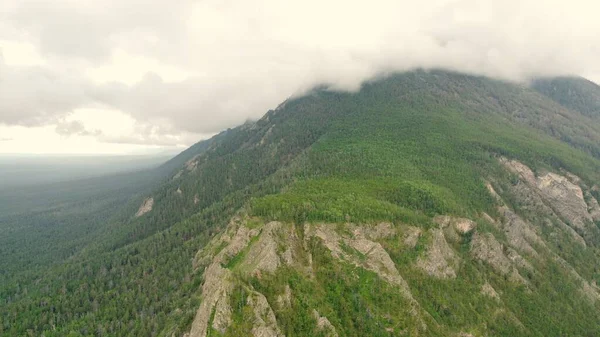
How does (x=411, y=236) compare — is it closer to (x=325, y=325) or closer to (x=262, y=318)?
(x=325, y=325)

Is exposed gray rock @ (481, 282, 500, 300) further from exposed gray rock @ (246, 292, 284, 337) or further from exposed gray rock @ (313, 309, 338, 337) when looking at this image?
exposed gray rock @ (246, 292, 284, 337)

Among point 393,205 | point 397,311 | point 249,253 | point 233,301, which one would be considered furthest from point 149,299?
point 393,205

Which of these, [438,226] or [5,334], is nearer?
[5,334]

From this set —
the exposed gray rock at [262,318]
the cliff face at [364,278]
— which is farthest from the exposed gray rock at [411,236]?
the exposed gray rock at [262,318]

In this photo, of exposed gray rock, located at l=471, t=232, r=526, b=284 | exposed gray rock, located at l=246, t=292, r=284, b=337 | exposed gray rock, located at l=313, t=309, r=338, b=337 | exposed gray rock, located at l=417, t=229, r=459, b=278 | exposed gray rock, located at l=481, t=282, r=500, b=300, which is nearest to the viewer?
exposed gray rock, located at l=246, t=292, r=284, b=337

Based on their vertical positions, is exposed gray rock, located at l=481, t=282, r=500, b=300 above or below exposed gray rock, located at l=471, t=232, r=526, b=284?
below

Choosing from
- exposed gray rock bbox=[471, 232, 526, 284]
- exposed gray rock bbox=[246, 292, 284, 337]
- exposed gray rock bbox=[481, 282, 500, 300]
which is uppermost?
exposed gray rock bbox=[246, 292, 284, 337]

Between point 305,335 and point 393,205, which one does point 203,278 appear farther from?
point 393,205

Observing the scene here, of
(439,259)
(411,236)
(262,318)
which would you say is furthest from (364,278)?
(262,318)

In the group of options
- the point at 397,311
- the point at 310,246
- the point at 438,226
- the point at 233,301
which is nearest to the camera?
the point at 233,301

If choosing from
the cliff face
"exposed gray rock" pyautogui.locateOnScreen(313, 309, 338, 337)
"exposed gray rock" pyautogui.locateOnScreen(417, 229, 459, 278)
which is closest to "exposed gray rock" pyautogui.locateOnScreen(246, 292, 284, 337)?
the cliff face

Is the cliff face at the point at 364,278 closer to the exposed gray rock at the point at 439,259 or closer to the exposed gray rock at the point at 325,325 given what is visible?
the exposed gray rock at the point at 325,325
